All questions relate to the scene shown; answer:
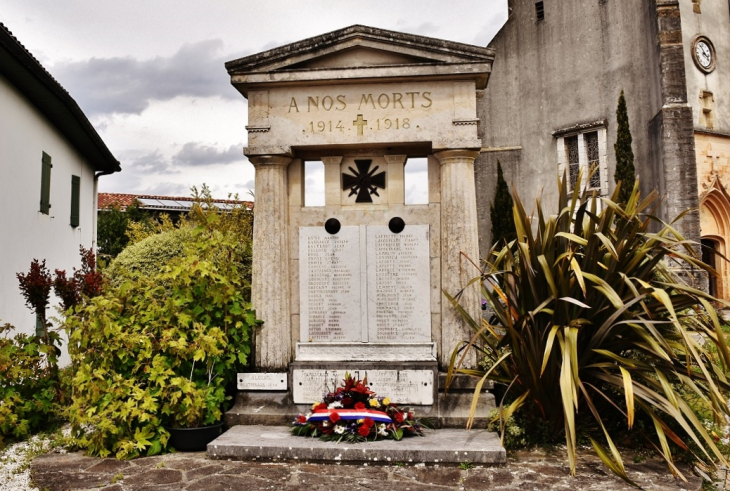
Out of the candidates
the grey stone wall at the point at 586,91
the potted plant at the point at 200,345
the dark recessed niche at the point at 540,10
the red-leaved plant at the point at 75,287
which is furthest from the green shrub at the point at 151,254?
the dark recessed niche at the point at 540,10

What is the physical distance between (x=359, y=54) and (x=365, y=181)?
126cm

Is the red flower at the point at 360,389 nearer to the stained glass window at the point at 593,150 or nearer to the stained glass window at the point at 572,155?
the stained glass window at the point at 593,150

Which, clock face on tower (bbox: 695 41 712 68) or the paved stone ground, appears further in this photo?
clock face on tower (bbox: 695 41 712 68)

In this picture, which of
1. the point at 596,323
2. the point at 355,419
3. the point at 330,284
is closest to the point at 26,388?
the point at 330,284

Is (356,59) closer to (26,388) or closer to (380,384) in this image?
(380,384)

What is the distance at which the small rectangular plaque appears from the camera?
19.5ft

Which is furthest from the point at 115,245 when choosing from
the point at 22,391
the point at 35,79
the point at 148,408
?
the point at 148,408

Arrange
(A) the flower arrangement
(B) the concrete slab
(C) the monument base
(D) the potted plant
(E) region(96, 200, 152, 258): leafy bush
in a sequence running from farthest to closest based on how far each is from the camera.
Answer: (E) region(96, 200, 152, 258): leafy bush < (C) the monument base < (D) the potted plant < (A) the flower arrangement < (B) the concrete slab

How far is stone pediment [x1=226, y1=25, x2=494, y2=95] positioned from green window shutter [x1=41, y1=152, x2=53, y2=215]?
6491mm

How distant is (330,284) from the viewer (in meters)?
6.18

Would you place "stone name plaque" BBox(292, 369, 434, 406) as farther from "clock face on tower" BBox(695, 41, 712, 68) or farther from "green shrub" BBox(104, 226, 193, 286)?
"clock face on tower" BBox(695, 41, 712, 68)

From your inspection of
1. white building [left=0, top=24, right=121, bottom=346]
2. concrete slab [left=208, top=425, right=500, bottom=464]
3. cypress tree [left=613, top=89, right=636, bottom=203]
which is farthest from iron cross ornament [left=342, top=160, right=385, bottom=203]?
cypress tree [left=613, top=89, right=636, bottom=203]

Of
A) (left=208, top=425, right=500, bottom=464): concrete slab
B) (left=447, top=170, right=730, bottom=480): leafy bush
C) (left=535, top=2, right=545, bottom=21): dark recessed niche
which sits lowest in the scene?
(left=208, top=425, right=500, bottom=464): concrete slab

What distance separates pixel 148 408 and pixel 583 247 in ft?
12.9
